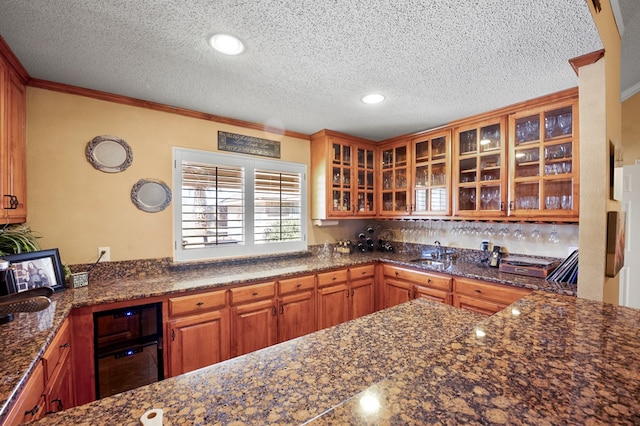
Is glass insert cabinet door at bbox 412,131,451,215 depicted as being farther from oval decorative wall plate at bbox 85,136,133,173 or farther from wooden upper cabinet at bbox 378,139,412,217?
oval decorative wall plate at bbox 85,136,133,173

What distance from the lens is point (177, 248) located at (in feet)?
8.35

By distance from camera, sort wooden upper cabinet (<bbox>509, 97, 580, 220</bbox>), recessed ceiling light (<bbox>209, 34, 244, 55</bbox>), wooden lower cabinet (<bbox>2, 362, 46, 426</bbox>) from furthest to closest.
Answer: wooden upper cabinet (<bbox>509, 97, 580, 220</bbox>) < recessed ceiling light (<bbox>209, 34, 244, 55</bbox>) < wooden lower cabinet (<bbox>2, 362, 46, 426</bbox>)

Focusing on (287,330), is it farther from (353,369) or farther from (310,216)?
(353,369)

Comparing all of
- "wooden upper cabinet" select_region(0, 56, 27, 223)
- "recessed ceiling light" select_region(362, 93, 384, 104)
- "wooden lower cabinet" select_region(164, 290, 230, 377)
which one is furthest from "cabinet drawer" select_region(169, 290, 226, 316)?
"recessed ceiling light" select_region(362, 93, 384, 104)

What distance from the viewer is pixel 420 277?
9.30 feet

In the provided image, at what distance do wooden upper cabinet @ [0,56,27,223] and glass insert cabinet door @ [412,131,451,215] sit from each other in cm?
332

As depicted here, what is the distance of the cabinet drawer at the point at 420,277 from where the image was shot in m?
2.66

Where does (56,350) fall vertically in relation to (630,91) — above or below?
below

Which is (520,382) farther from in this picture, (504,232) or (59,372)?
(504,232)

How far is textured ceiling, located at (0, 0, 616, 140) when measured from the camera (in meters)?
1.29

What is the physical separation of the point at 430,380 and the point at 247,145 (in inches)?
108

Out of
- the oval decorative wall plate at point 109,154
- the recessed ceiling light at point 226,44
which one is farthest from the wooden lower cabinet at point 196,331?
the recessed ceiling light at point 226,44

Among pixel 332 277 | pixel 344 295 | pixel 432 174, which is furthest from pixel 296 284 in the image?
pixel 432 174

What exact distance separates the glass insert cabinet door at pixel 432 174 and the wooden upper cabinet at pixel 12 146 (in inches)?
131
